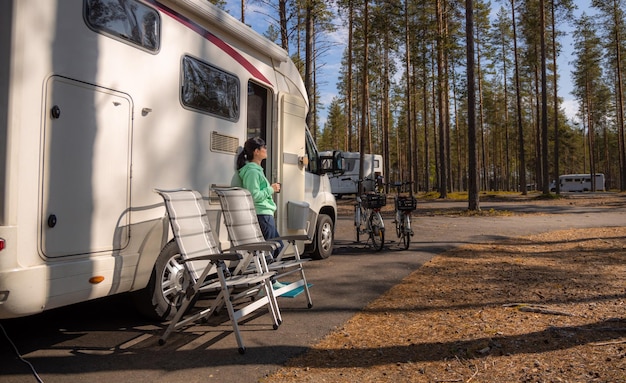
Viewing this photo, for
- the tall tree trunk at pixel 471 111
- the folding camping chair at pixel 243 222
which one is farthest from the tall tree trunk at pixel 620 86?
the folding camping chair at pixel 243 222

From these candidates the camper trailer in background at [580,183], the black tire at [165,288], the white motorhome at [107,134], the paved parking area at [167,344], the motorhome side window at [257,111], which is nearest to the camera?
the white motorhome at [107,134]

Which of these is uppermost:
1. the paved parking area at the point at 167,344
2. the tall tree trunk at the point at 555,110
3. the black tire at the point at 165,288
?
the tall tree trunk at the point at 555,110

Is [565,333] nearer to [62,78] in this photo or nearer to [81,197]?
[81,197]

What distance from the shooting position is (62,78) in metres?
3.09

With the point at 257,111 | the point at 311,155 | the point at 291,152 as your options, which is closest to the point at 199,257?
the point at 257,111

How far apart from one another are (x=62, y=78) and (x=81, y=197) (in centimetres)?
85

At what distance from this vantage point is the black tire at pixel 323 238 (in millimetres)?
7402

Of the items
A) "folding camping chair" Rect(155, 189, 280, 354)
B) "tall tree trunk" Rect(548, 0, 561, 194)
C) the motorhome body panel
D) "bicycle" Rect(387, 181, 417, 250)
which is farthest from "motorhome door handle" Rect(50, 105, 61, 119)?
"tall tree trunk" Rect(548, 0, 561, 194)

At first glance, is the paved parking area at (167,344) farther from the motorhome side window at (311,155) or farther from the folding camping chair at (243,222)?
the motorhome side window at (311,155)

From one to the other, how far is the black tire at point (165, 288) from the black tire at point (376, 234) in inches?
189

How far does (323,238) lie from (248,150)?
310 cm

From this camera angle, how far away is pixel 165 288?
4035 mm

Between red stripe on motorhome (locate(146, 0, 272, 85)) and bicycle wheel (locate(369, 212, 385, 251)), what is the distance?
150 inches

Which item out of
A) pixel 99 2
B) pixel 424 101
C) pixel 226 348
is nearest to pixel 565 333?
pixel 226 348
